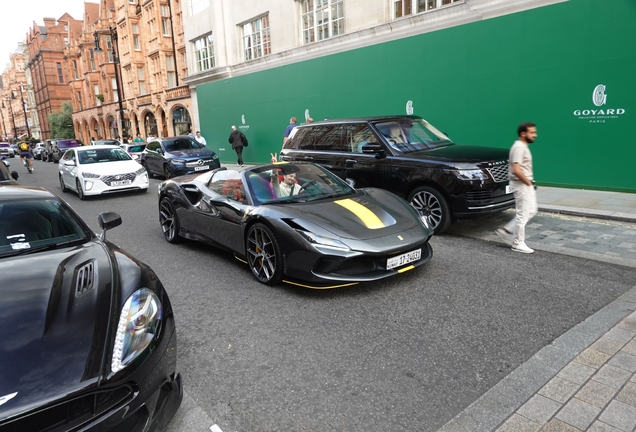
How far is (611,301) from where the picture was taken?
12.9 feet

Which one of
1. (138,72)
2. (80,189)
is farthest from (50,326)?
(138,72)

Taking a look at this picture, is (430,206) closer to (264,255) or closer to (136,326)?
(264,255)

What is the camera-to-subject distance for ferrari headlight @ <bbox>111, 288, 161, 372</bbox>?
2066 mm

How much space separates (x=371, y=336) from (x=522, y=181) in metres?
3.30

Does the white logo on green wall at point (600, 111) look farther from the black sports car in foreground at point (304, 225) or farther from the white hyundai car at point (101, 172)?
the white hyundai car at point (101, 172)

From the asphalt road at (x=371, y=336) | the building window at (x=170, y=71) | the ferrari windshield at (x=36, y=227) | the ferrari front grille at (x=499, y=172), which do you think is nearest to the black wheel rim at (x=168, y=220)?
the asphalt road at (x=371, y=336)

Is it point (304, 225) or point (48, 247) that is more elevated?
point (48, 247)

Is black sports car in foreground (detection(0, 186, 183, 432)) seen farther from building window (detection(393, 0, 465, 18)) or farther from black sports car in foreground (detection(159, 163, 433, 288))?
building window (detection(393, 0, 465, 18))

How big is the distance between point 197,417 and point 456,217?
15.9ft

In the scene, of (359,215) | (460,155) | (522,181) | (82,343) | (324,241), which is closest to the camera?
(82,343)

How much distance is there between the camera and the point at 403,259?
4.24 m

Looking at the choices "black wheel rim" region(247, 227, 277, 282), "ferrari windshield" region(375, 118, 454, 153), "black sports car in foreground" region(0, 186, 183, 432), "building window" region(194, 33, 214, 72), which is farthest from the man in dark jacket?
"black sports car in foreground" region(0, 186, 183, 432)

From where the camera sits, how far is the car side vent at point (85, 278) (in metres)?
2.49

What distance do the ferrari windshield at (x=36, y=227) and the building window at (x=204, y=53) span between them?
21.2 metres
